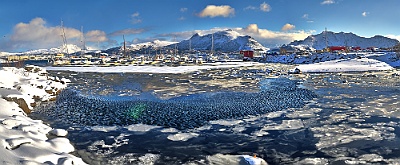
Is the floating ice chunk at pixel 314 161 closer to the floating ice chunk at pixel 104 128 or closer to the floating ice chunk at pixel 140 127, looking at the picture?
the floating ice chunk at pixel 140 127

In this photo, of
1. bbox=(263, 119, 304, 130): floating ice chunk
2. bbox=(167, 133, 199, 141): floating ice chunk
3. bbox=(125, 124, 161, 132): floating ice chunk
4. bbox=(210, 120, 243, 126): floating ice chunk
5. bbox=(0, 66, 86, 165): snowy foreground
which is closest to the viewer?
bbox=(0, 66, 86, 165): snowy foreground

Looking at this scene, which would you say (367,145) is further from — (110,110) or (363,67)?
(363,67)

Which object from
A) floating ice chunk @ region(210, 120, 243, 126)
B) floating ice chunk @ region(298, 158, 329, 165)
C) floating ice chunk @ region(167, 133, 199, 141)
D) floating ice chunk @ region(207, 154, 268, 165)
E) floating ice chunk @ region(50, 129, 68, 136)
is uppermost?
floating ice chunk @ region(50, 129, 68, 136)

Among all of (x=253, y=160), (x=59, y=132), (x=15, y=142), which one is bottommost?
(x=253, y=160)

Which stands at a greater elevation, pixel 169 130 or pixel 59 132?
pixel 59 132

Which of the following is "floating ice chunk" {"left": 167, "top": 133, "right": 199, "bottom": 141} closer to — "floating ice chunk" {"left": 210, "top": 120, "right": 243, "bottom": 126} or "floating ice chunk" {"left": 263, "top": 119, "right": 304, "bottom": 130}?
"floating ice chunk" {"left": 210, "top": 120, "right": 243, "bottom": 126}

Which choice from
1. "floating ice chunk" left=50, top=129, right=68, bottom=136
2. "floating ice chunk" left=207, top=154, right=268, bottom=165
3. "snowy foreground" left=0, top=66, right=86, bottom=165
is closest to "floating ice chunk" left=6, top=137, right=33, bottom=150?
"snowy foreground" left=0, top=66, right=86, bottom=165

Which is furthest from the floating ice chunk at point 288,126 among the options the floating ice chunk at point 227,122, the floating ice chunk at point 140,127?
the floating ice chunk at point 140,127

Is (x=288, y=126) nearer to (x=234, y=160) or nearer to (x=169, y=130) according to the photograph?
(x=234, y=160)

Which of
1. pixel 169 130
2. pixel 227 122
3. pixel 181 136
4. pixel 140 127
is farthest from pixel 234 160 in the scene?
pixel 140 127

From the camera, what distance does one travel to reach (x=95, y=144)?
9.37m

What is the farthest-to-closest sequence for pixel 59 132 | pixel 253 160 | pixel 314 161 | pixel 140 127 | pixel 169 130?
pixel 140 127
pixel 169 130
pixel 59 132
pixel 314 161
pixel 253 160

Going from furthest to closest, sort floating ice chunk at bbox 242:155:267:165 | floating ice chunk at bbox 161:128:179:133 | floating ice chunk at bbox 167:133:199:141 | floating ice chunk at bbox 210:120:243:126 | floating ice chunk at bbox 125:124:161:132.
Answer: floating ice chunk at bbox 210:120:243:126 < floating ice chunk at bbox 125:124:161:132 < floating ice chunk at bbox 161:128:179:133 < floating ice chunk at bbox 167:133:199:141 < floating ice chunk at bbox 242:155:267:165

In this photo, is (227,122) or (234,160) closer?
(234,160)
